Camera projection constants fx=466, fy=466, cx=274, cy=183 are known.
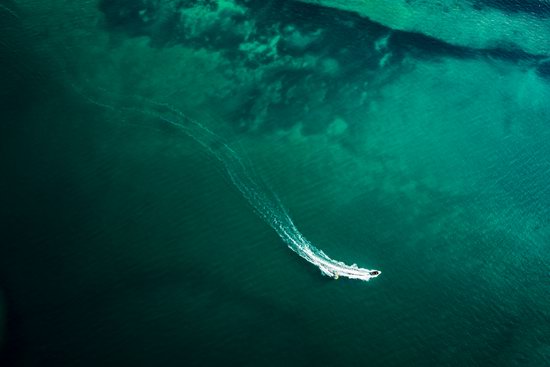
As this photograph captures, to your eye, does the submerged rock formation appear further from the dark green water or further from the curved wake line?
the curved wake line

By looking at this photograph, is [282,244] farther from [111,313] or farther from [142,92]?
[142,92]

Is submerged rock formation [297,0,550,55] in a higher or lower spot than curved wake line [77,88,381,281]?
higher

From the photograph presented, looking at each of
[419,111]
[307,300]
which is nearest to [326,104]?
[419,111]

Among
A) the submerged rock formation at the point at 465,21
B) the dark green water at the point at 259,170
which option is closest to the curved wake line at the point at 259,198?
the dark green water at the point at 259,170

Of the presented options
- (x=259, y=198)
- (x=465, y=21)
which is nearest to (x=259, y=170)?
(x=259, y=198)

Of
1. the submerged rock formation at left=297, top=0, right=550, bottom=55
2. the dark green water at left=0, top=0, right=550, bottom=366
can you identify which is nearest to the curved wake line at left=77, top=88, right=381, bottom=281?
the dark green water at left=0, top=0, right=550, bottom=366

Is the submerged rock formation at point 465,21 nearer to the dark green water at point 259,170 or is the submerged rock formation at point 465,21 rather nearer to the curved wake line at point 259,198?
the dark green water at point 259,170

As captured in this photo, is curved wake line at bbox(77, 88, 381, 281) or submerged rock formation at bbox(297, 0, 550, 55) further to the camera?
submerged rock formation at bbox(297, 0, 550, 55)
